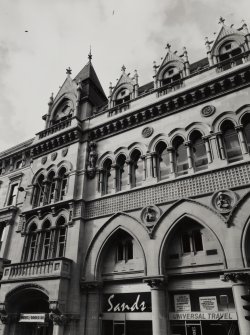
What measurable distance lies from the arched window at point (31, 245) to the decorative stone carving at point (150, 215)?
828 cm

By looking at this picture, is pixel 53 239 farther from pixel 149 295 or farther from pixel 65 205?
pixel 149 295

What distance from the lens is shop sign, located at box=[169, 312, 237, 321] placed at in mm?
11885

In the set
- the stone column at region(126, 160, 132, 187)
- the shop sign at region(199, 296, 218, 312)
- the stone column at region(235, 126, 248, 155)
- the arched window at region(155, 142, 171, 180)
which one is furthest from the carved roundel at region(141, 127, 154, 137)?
the shop sign at region(199, 296, 218, 312)

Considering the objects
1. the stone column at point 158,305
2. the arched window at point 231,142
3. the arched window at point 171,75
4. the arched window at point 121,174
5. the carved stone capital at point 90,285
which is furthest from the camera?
the arched window at point 171,75

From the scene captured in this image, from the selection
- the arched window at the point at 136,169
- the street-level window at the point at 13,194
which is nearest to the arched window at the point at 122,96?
the arched window at the point at 136,169

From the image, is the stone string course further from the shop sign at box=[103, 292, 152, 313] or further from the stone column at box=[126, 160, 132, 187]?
the shop sign at box=[103, 292, 152, 313]

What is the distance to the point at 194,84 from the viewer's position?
1783 centimetres

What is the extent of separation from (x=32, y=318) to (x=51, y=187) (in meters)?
8.95

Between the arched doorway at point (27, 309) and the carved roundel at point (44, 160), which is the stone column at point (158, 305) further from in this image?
the carved roundel at point (44, 160)

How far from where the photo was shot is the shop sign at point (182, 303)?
1311 cm

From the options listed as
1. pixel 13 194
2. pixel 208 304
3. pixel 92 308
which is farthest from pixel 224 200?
pixel 13 194

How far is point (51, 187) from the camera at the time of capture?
69.5 ft

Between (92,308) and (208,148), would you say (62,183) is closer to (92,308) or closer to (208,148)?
(92,308)

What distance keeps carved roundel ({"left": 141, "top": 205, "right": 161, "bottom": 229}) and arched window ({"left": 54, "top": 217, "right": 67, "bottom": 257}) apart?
561 centimetres
